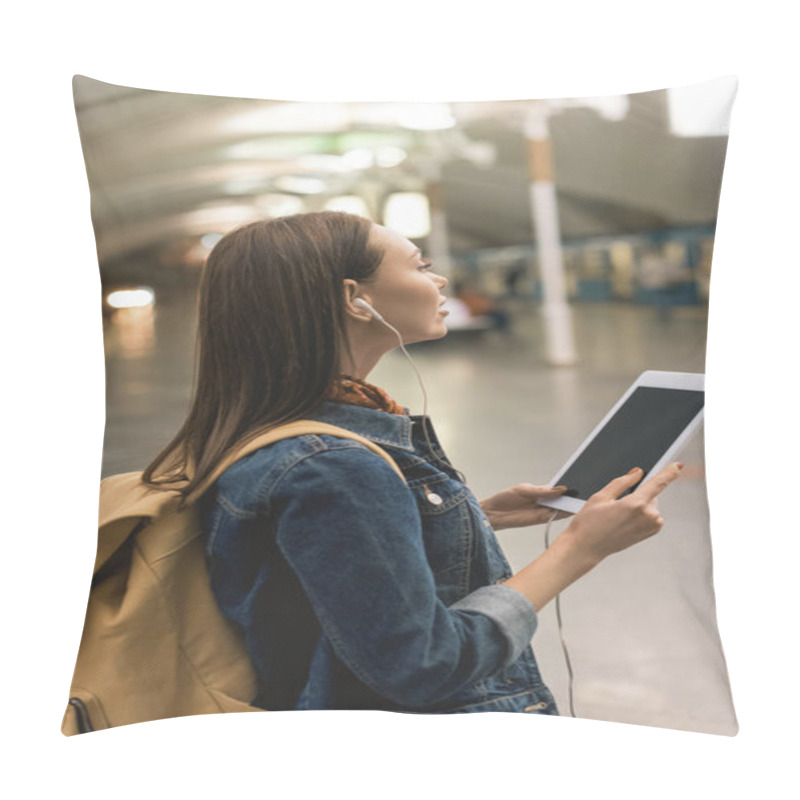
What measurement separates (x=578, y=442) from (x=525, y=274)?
0.31m

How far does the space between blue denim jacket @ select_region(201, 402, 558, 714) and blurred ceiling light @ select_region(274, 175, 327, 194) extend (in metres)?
0.38

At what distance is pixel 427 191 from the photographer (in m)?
1.81

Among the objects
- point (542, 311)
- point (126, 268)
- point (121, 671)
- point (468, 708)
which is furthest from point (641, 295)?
point (121, 671)

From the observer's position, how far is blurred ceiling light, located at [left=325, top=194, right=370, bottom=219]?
1795 mm

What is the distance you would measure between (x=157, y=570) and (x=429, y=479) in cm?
49

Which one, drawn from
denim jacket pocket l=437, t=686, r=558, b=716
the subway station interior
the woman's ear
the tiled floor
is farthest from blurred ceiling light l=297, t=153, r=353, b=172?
denim jacket pocket l=437, t=686, r=558, b=716

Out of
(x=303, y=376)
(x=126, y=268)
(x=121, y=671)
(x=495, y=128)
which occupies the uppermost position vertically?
(x=495, y=128)

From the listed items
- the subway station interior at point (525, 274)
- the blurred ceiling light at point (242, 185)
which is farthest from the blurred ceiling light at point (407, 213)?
the blurred ceiling light at point (242, 185)

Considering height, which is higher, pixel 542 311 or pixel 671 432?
pixel 542 311

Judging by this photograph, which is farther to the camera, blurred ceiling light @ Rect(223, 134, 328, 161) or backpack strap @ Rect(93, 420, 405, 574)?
blurred ceiling light @ Rect(223, 134, 328, 161)

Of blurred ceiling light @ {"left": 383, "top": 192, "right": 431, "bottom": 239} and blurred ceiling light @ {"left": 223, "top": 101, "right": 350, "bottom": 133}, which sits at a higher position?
blurred ceiling light @ {"left": 223, "top": 101, "right": 350, "bottom": 133}

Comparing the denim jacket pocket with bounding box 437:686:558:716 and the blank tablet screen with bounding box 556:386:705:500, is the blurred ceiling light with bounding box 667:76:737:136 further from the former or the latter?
the denim jacket pocket with bounding box 437:686:558:716

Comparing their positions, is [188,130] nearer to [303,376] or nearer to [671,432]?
[303,376]

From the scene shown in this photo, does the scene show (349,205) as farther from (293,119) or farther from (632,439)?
(632,439)
